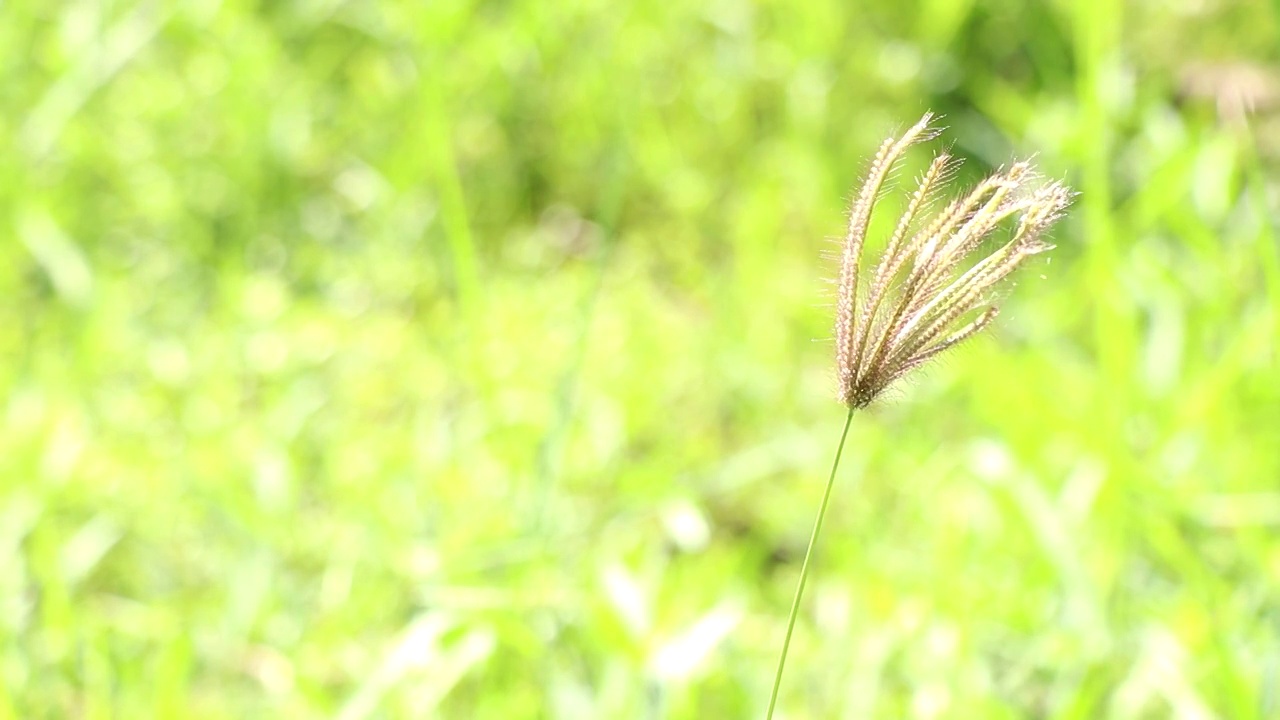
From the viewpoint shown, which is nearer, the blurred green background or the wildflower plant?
the wildflower plant

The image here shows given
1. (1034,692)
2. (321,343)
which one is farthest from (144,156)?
(1034,692)

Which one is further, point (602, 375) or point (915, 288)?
point (602, 375)

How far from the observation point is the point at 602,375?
92.4 inches

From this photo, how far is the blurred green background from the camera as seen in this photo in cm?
160

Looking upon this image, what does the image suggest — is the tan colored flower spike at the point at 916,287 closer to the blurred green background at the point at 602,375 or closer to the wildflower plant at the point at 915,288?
the wildflower plant at the point at 915,288

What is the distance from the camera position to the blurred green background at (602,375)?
1.60 m

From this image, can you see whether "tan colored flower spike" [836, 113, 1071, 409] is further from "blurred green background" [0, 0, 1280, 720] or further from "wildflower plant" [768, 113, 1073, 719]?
"blurred green background" [0, 0, 1280, 720]

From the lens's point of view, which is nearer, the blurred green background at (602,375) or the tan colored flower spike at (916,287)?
the tan colored flower spike at (916,287)

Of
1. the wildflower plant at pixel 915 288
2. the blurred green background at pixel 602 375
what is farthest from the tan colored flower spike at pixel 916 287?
the blurred green background at pixel 602 375

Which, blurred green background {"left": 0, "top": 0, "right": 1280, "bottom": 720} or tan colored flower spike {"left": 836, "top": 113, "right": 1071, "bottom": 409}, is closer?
tan colored flower spike {"left": 836, "top": 113, "right": 1071, "bottom": 409}

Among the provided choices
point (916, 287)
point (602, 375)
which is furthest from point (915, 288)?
point (602, 375)

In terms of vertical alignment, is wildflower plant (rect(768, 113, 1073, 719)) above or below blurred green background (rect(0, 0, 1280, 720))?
below

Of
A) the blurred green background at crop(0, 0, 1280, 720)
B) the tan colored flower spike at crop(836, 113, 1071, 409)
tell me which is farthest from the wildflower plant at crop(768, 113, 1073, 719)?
the blurred green background at crop(0, 0, 1280, 720)

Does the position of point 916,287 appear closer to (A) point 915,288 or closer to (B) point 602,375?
(A) point 915,288
